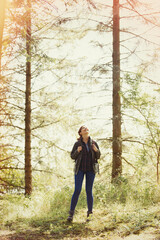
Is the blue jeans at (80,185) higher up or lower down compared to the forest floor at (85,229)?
higher up

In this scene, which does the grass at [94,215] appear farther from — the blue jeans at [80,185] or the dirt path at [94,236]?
the blue jeans at [80,185]

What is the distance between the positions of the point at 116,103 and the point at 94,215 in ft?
15.9

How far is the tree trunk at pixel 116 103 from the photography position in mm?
9469

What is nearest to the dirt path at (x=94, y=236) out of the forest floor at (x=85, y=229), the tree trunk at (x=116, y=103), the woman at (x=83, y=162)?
the forest floor at (x=85, y=229)

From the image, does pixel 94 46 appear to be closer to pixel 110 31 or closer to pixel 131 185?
pixel 110 31

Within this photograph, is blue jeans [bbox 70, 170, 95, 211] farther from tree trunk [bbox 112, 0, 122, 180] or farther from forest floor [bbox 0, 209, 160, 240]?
tree trunk [bbox 112, 0, 122, 180]

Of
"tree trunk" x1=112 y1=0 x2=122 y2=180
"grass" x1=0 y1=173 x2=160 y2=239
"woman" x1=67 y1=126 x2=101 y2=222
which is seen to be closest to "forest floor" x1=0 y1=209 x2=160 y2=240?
"grass" x1=0 y1=173 x2=160 y2=239

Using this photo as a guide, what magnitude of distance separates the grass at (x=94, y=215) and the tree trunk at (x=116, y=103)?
35.7 inches

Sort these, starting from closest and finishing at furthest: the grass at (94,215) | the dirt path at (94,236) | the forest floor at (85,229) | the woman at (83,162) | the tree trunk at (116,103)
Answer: the dirt path at (94,236) < the forest floor at (85,229) < the grass at (94,215) < the woman at (83,162) < the tree trunk at (116,103)

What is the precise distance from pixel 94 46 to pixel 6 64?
352 centimetres

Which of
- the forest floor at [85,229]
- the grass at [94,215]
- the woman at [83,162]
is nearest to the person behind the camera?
the forest floor at [85,229]

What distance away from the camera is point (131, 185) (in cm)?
773

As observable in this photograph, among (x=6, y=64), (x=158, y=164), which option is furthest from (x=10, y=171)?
(x=158, y=164)

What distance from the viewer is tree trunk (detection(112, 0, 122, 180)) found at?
9.47 meters
